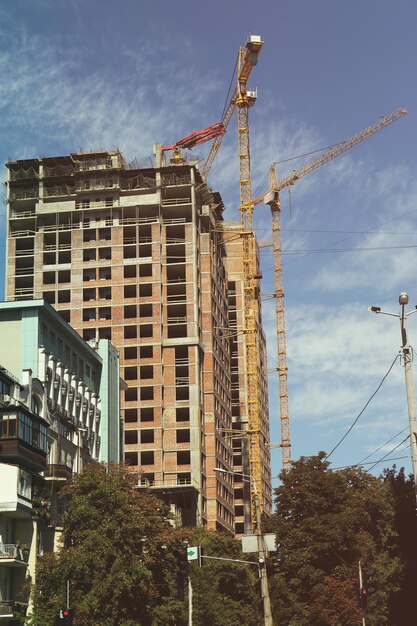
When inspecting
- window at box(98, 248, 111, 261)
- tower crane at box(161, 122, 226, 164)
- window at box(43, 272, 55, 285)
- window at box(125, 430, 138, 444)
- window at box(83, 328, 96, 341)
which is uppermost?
tower crane at box(161, 122, 226, 164)

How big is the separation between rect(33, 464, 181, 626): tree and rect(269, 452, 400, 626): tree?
1010 centimetres

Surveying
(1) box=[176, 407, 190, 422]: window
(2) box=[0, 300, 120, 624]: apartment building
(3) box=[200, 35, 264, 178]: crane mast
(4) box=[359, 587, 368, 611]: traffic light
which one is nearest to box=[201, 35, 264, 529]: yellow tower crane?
(3) box=[200, 35, 264, 178]: crane mast

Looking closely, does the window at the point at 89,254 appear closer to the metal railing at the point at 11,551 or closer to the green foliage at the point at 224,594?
the green foliage at the point at 224,594

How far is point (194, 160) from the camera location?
527ft

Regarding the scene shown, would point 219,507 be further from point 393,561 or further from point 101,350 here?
point 393,561

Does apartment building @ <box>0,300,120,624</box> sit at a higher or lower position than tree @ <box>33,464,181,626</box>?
higher

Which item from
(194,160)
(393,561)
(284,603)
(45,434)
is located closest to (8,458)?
(45,434)

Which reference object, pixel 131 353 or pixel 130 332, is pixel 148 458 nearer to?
pixel 131 353

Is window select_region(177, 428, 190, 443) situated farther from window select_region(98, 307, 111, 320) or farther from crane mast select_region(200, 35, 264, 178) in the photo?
crane mast select_region(200, 35, 264, 178)

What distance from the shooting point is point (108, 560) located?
202 ft

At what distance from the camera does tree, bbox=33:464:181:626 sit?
6025 cm

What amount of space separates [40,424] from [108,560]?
17965mm

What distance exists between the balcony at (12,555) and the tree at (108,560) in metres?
5.45

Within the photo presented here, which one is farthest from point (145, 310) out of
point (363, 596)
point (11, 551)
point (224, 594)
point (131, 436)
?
point (363, 596)
